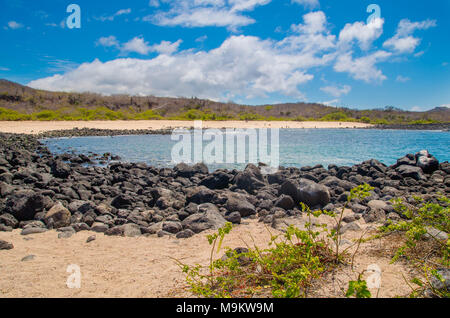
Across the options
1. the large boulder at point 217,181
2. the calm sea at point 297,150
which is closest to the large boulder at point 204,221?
the large boulder at point 217,181

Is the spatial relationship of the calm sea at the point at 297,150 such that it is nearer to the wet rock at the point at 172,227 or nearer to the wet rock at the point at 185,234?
the wet rock at the point at 172,227

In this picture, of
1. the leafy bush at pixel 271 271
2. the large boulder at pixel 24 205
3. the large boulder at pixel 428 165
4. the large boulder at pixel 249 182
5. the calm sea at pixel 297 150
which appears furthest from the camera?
the calm sea at pixel 297 150

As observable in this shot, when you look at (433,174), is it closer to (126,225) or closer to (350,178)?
(350,178)

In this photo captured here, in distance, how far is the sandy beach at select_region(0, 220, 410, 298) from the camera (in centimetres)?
292

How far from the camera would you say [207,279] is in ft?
10.2

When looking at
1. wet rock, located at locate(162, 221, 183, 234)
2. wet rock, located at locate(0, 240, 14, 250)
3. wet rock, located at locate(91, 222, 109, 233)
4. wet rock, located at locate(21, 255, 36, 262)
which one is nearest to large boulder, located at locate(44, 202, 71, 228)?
wet rock, located at locate(91, 222, 109, 233)

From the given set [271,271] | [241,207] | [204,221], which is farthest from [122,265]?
[241,207]

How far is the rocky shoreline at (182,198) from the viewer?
5203 mm

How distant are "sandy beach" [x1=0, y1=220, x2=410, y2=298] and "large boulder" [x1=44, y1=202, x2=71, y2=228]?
0.97 ft

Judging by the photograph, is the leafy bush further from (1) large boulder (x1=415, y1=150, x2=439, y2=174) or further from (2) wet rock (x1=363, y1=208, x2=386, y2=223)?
(1) large boulder (x1=415, y1=150, x2=439, y2=174)

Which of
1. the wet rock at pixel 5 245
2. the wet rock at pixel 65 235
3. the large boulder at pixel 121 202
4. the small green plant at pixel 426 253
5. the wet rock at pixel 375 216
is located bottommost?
the wet rock at pixel 65 235

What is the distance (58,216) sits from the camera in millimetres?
5312

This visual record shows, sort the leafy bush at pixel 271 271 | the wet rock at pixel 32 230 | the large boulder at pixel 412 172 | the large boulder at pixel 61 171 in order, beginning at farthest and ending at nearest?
the large boulder at pixel 61 171 → the large boulder at pixel 412 172 → the wet rock at pixel 32 230 → the leafy bush at pixel 271 271

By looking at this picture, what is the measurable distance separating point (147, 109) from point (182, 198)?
66.4 m
